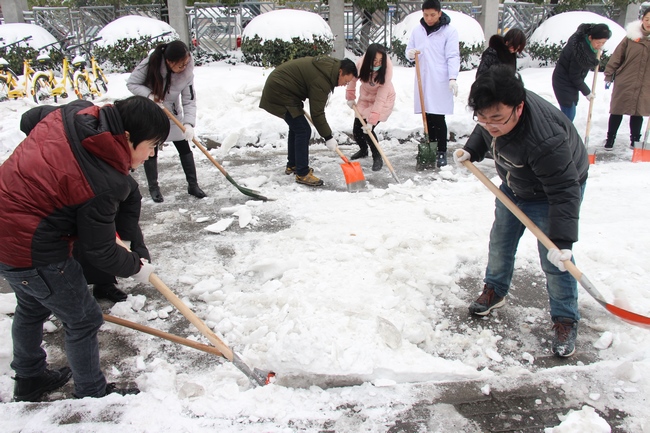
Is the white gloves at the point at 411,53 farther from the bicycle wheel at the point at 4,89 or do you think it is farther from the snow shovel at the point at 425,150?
the bicycle wheel at the point at 4,89

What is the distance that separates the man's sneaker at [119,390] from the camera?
92.6 inches

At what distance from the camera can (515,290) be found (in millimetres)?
3291

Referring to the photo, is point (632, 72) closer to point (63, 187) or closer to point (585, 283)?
point (585, 283)

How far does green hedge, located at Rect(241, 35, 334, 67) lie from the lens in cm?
975

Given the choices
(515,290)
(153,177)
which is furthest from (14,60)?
(515,290)

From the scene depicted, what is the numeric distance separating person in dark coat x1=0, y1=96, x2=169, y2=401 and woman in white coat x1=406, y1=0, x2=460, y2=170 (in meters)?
4.33

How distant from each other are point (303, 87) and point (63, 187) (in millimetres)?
3470

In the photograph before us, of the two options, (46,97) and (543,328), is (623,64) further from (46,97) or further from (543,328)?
(46,97)

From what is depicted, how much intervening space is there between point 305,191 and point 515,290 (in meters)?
2.53

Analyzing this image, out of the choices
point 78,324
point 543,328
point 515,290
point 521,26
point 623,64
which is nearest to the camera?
point 78,324

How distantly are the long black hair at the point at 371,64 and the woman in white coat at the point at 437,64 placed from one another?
0.60 meters

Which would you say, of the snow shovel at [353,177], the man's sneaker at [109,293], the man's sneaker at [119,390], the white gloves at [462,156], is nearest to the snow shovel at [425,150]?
the snow shovel at [353,177]

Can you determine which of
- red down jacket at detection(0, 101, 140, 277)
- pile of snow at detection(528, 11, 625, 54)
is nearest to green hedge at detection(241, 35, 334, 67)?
pile of snow at detection(528, 11, 625, 54)

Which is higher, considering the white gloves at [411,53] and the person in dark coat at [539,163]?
the white gloves at [411,53]
